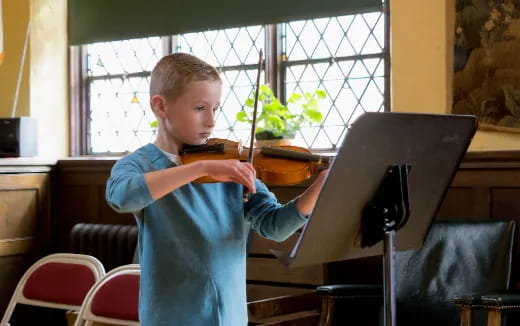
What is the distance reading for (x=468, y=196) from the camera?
136 inches

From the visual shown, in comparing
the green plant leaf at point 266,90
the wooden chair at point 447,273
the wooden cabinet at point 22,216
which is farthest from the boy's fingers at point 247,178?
the wooden cabinet at point 22,216

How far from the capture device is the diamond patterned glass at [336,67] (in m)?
4.23

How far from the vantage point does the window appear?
4.27m

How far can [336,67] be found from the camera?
437 cm

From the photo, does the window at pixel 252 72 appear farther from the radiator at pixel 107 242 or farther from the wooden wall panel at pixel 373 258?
the radiator at pixel 107 242

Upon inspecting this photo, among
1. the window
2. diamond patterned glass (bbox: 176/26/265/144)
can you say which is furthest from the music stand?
diamond patterned glass (bbox: 176/26/265/144)

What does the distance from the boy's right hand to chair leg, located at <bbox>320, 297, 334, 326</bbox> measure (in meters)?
1.38

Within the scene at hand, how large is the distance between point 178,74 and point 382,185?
53 centimetres

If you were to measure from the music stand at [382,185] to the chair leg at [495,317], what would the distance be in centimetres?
67

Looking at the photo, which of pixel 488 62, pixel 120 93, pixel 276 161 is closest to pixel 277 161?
pixel 276 161

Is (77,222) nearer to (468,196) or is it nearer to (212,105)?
(468,196)

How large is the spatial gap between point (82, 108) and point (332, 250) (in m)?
3.84

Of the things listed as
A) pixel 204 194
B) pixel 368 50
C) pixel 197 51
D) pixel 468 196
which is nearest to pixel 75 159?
pixel 197 51

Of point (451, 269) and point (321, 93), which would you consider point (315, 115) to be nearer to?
point (321, 93)
